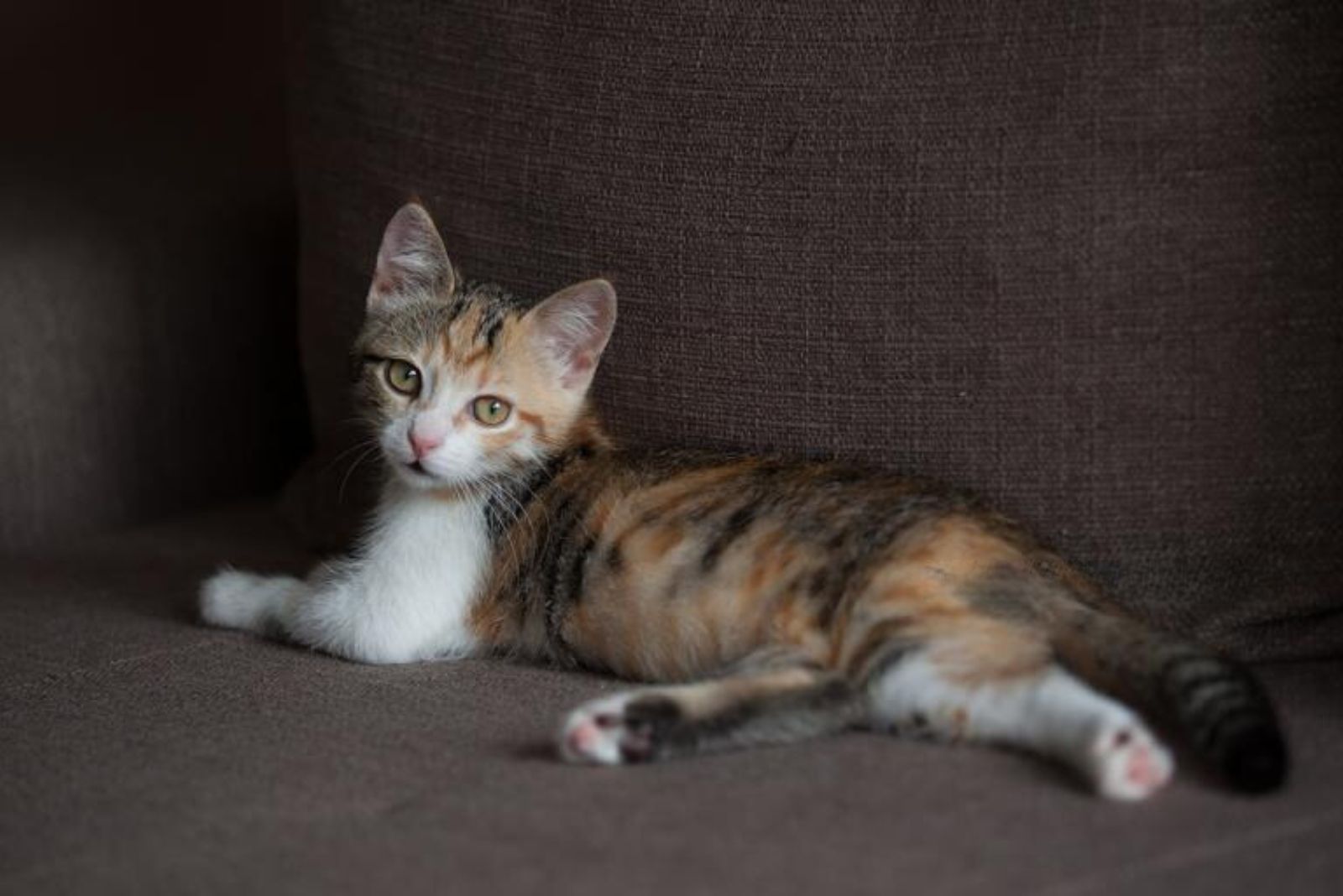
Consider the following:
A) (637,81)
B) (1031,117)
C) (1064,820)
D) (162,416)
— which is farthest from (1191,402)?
(162,416)

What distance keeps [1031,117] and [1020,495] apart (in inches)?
15.4

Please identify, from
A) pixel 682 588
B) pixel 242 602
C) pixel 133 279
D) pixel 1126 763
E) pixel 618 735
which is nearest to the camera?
pixel 1126 763

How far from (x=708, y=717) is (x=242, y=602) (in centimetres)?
71

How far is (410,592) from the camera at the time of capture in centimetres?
198

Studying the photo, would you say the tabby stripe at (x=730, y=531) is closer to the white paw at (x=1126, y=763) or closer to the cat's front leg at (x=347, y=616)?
the cat's front leg at (x=347, y=616)

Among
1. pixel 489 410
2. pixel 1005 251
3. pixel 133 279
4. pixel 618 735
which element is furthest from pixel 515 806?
pixel 133 279

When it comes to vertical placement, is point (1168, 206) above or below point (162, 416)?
above

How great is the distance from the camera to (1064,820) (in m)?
1.44

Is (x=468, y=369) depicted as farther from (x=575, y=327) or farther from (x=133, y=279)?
Result: (x=133, y=279)

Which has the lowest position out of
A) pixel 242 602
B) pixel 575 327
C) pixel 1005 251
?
pixel 242 602

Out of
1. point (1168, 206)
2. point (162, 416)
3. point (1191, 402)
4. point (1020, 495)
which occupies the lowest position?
point (162, 416)

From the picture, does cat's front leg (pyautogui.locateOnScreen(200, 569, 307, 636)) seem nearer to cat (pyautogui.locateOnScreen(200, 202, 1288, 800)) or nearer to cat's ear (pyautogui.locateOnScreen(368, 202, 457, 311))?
cat (pyautogui.locateOnScreen(200, 202, 1288, 800))

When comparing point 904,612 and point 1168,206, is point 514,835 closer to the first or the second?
point 904,612

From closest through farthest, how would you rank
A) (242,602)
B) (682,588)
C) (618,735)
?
1. (618,735)
2. (682,588)
3. (242,602)
